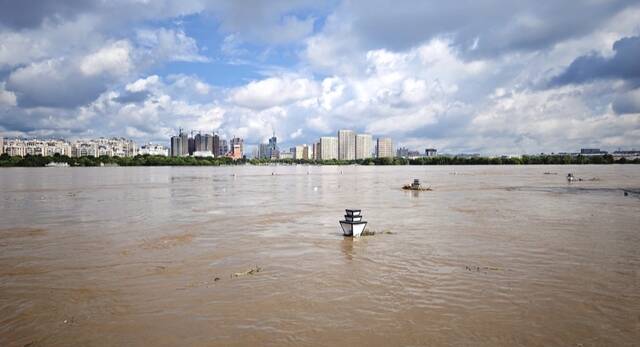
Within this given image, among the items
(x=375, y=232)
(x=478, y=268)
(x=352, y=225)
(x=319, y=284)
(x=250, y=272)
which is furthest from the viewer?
(x=375, y=232)

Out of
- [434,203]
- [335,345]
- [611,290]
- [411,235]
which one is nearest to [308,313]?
[335,345]

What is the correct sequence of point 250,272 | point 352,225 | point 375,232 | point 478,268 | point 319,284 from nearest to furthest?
point 319,284, point 250,272, point 478,268, point 352,225, point 375,232

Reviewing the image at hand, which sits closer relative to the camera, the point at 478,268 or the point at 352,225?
the point at 478,268

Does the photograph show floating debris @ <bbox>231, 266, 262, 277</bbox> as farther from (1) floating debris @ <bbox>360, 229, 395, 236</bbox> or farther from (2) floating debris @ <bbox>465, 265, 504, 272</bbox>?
(1) floating debris @ <bbox>360, 229, 395, 236</bbox>

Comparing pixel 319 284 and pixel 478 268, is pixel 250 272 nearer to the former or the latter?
pixel 319 284

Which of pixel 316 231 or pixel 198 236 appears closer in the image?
pixel 198 236

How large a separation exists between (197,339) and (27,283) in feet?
21.9

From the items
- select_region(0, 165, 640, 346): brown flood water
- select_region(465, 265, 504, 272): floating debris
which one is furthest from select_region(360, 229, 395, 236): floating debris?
select_region(465, 265, 504, 272): floating debris

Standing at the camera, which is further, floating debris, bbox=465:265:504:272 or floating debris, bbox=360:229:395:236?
floating debris, bbox=360:229:395:236

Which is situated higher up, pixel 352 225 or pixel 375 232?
pixel 352 225

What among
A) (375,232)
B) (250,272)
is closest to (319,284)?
(250,272)

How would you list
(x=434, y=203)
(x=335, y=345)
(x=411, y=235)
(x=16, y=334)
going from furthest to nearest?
(x=434, y=203)
(x=411, y=235)
(x=16, y=334)
(x=335, y=345)

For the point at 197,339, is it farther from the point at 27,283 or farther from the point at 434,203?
the point at 434,203

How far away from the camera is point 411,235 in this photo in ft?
61.3
